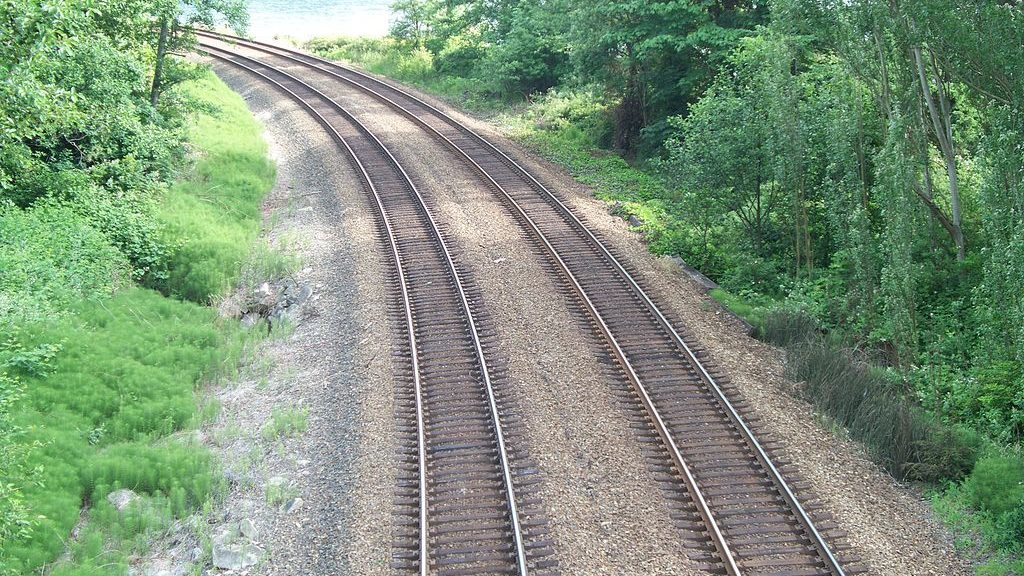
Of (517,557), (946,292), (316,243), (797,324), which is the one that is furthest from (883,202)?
(316,243)

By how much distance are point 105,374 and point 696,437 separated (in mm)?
8806

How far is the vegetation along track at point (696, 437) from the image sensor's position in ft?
29.6

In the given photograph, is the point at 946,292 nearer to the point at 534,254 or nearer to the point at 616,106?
the point at 534,254

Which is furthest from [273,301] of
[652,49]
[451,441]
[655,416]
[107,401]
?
[652,49]

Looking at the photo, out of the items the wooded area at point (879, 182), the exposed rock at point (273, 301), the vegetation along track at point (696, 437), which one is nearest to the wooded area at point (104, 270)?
the exposed rock at point (273, 301)

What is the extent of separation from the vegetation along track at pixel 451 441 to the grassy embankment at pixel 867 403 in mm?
4812

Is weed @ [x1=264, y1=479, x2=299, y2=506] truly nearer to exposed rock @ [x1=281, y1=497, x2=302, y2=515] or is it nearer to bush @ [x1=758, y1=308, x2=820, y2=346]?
exposed rock @ [x1=281, y1=497, x2=302, y2=515]

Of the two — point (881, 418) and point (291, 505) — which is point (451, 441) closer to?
point (291, 505)

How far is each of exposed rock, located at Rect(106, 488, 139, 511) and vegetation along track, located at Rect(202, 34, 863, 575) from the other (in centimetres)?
663

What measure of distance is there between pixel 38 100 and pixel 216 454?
4991 millimetres

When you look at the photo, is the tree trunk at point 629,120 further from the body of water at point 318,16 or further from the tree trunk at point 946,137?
the body of water at point 318,16

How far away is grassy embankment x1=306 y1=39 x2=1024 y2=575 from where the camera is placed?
959cm

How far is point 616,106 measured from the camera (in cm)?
2869

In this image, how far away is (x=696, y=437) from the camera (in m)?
11.1
